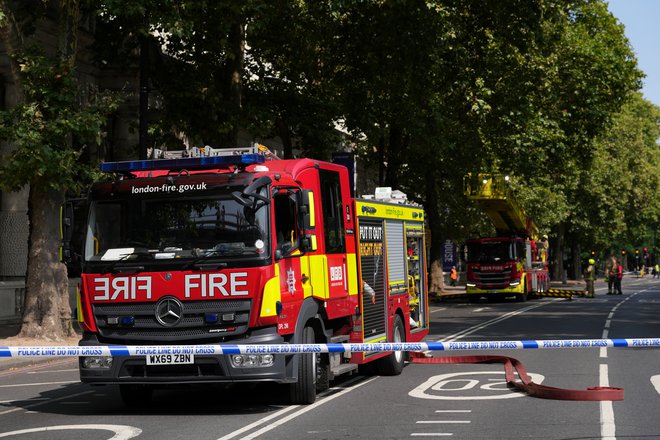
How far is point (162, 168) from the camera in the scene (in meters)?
12.1

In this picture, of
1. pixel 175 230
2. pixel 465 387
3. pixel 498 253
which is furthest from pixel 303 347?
pixel 498 253

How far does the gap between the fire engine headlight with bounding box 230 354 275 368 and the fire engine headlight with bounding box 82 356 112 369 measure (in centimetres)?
133

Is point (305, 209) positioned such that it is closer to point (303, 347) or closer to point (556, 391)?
point (303, 347)

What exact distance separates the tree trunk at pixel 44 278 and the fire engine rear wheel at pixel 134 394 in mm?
9453

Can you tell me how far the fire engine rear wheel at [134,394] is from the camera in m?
12.2

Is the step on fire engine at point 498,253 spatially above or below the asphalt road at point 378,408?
above

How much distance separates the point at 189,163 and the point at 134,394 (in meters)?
2.70

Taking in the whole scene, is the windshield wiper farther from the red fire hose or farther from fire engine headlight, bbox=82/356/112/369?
the red fire hose

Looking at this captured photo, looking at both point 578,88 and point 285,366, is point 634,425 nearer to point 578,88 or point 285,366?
point 285,366

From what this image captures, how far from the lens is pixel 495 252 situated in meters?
44.8

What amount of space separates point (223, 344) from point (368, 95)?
23.7m

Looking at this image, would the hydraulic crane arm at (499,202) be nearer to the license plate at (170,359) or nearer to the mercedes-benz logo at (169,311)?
the mercedes-benz logo at (169,311)

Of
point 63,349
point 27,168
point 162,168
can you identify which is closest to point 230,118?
point 27,168

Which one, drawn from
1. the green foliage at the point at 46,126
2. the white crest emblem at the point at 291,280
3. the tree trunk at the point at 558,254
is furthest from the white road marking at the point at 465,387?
the tree trunk at the point at 558,254
